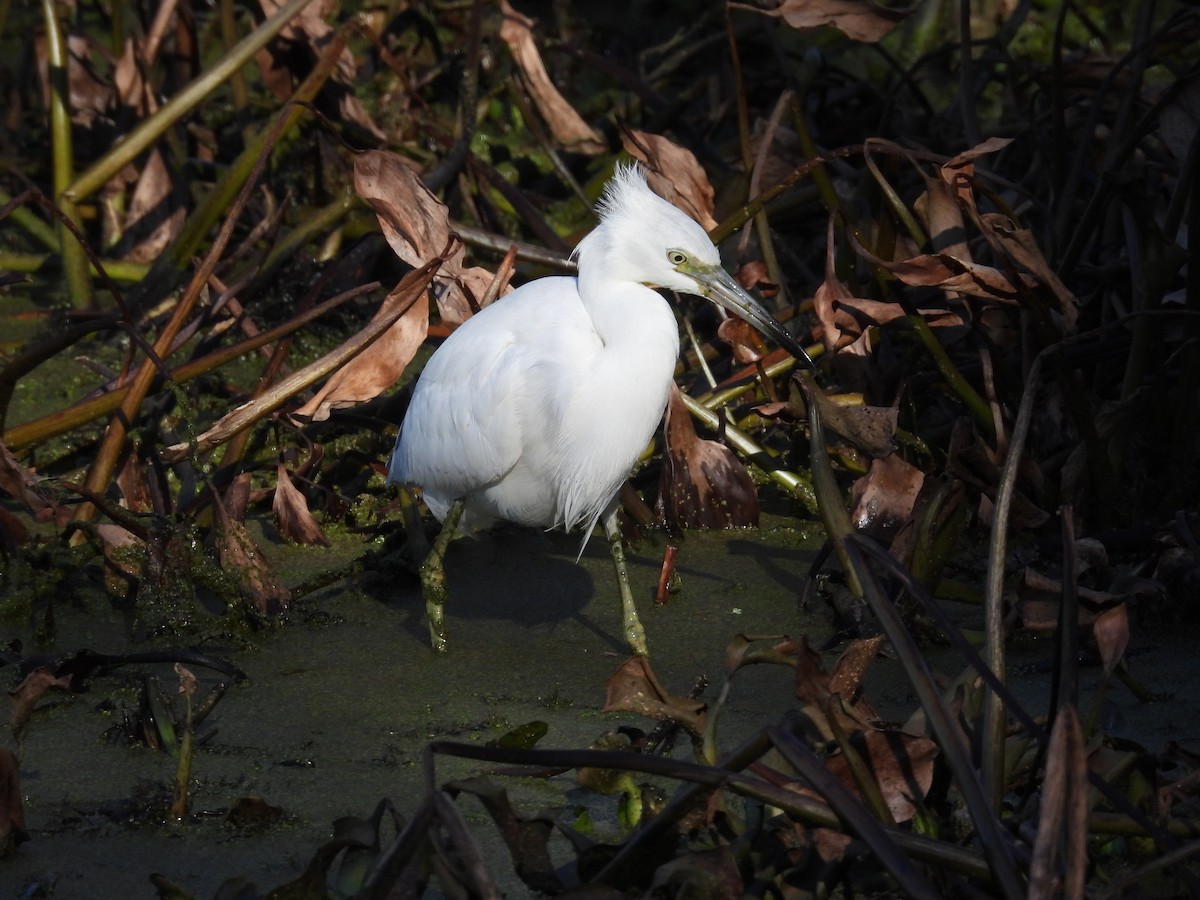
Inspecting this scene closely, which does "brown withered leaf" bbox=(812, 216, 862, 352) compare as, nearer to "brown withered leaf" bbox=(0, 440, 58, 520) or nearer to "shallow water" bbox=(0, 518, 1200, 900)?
"shallow water" bbox=(0, 518, 1200, 900)

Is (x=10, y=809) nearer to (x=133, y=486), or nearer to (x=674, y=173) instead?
(x=133, y=486)

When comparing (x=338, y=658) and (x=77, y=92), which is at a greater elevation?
(x=77, y=92)

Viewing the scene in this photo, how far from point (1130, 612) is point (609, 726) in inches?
48.0

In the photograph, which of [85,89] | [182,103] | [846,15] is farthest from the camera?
[85,89]

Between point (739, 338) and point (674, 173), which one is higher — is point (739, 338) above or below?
below

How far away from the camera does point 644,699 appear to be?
2182mm

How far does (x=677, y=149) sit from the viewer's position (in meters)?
3.49

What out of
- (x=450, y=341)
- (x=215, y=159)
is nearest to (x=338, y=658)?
(x=450, y=341)

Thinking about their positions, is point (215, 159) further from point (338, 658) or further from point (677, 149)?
point (338, 658)

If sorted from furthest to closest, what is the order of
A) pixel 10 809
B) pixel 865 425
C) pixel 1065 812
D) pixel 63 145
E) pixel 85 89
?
1. pixel 85 89
2. pixel 63 145
3. pixel 865 425
4. pixel 10 809
5. pixel 1065 812

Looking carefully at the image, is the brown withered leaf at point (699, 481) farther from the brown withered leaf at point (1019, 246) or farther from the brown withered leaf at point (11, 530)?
the brown withered leaf at point (11, 530)

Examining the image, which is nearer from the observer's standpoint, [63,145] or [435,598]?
[435,598]

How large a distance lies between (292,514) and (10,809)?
1.45 m

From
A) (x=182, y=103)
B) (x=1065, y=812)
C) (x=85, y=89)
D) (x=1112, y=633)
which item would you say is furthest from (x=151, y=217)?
(x=1065, y=812)
